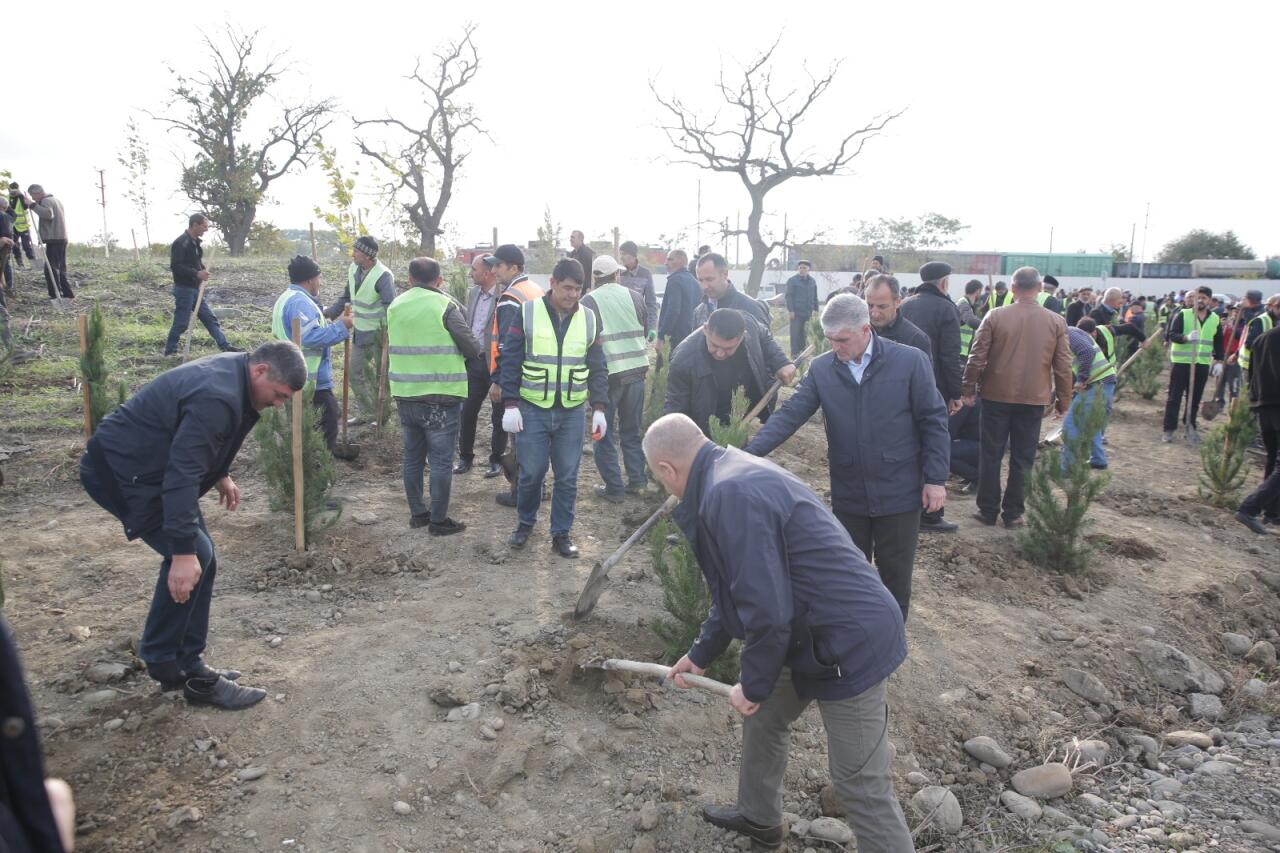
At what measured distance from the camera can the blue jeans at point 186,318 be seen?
10000 mm

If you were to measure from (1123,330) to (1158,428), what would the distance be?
66.6 inches

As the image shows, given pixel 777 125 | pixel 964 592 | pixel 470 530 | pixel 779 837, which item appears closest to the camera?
pixel 779 837

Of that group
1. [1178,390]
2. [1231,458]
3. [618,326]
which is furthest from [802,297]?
[618,326]

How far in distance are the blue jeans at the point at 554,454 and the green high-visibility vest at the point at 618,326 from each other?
111cm

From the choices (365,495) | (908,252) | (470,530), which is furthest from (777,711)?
(908,252)

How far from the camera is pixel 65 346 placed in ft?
37.4

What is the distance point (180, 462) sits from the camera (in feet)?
10.5

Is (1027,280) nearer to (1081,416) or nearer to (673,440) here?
(1081,416)

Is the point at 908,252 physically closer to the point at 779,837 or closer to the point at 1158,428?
the point at 1158,428

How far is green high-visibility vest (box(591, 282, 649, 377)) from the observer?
6.39m

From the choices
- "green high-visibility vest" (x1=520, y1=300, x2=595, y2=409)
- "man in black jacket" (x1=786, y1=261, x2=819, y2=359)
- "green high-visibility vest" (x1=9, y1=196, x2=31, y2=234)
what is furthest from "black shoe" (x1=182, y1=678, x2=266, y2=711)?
"green high-visibility vest" (x1=9, y1=196, x2=31, y2=234)

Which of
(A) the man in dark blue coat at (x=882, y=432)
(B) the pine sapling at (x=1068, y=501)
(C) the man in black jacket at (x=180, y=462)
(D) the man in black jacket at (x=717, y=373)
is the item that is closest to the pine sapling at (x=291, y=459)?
(C) the man in black jacket at (x=180, y=462)

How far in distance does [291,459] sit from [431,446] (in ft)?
3.21

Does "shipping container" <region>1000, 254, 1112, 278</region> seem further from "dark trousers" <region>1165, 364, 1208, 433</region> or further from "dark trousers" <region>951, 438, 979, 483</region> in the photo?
"dark trousers" <region>951, 438, 979, 483</region>
